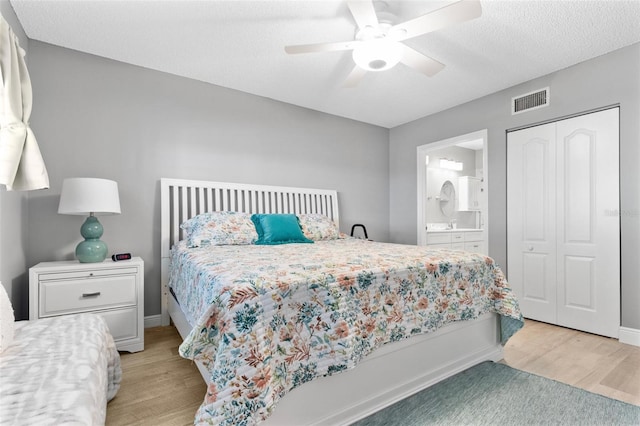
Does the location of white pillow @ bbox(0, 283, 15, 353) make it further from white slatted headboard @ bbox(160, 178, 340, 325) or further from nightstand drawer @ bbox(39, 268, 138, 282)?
white slatted headboard @ bbox(160, 178, 340, 325)

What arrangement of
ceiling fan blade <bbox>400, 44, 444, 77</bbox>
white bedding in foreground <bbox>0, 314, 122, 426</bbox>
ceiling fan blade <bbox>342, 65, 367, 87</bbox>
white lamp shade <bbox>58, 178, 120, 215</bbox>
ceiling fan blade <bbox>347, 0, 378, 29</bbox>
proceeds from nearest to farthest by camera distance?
white bedding in foreground <bbox>0, 314, 122, 426</bbox>
ceiling fan blade <bbox>347, 0, 378, 29</bbox>
ceiling fan blade <bbox>400, 44, 444, 77</bbox>
white lamp shade <bbox>58, 178, 120, 215</bbox>
ceiling fan blade <bbox>342, 65, 367, 87</bbox>

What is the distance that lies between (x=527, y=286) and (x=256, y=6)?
3621mm

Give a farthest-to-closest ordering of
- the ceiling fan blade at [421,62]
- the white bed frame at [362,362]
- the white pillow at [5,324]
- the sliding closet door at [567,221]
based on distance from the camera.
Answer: the sliding closet door at [567,221]
the ceiling fan blade at [421,62]
the white bed frame at [362,362]
the white pillow at [5,324]

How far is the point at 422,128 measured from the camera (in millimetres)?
4461

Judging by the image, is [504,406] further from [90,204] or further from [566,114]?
[90,204]

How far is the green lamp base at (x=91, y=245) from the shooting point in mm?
2432

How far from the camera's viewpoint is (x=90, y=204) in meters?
2.37

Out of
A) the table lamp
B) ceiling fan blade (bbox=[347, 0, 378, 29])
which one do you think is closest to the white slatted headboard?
the table lamp

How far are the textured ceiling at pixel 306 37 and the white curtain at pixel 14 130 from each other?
0.69 metres

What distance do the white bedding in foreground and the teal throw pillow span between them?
1557 millimetres

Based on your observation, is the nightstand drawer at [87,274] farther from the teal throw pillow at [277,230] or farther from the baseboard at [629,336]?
the baseboard at [629,336]

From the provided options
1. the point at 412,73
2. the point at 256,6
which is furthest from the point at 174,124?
the point at 412,73

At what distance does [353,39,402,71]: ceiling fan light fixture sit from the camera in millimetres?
2127

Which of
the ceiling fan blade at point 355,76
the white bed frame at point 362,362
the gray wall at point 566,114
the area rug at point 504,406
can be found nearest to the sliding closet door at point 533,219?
the gray wall at point 566,114
